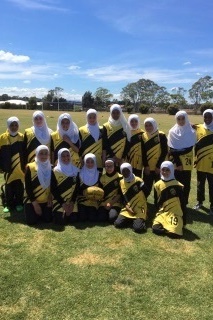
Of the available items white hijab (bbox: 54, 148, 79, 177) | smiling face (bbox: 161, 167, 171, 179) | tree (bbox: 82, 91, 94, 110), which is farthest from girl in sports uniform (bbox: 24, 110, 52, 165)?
tree (bbox: 82, 91, 94, 110)

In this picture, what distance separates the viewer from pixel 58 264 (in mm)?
5258

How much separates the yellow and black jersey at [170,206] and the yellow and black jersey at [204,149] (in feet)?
3.73

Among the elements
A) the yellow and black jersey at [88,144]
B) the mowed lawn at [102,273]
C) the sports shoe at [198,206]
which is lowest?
the mowed lawn at [102,273]

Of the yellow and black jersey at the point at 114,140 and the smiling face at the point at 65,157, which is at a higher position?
the yellow and black jersey at the point at 114,140

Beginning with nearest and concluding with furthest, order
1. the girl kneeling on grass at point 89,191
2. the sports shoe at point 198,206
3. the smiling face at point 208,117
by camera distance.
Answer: the girl kneeling on grass at point 89,191 < the smiling face at point 208,117 < the sports shoe at point 198,206

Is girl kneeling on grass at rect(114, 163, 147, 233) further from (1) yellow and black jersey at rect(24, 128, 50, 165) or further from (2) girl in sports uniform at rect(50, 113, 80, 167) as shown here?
(1) yellow and black jersey at rect(24, 128, 50, 165)

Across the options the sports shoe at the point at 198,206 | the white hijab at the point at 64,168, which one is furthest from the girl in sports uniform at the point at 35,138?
the sports shoe at the point at 198,206

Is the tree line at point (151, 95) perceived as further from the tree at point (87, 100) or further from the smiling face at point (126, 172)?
the smiling face at point (126, 172)

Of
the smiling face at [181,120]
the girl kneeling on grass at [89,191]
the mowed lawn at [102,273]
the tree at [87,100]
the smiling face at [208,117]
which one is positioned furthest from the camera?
the tree at [87,100]

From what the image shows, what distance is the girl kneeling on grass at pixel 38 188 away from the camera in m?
6.77

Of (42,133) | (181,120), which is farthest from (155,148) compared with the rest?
(42,133)

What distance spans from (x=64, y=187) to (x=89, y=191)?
0.45 meters

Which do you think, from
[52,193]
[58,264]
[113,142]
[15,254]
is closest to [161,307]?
[58,264]

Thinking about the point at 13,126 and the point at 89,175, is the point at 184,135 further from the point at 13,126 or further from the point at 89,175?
the point at 13,126
